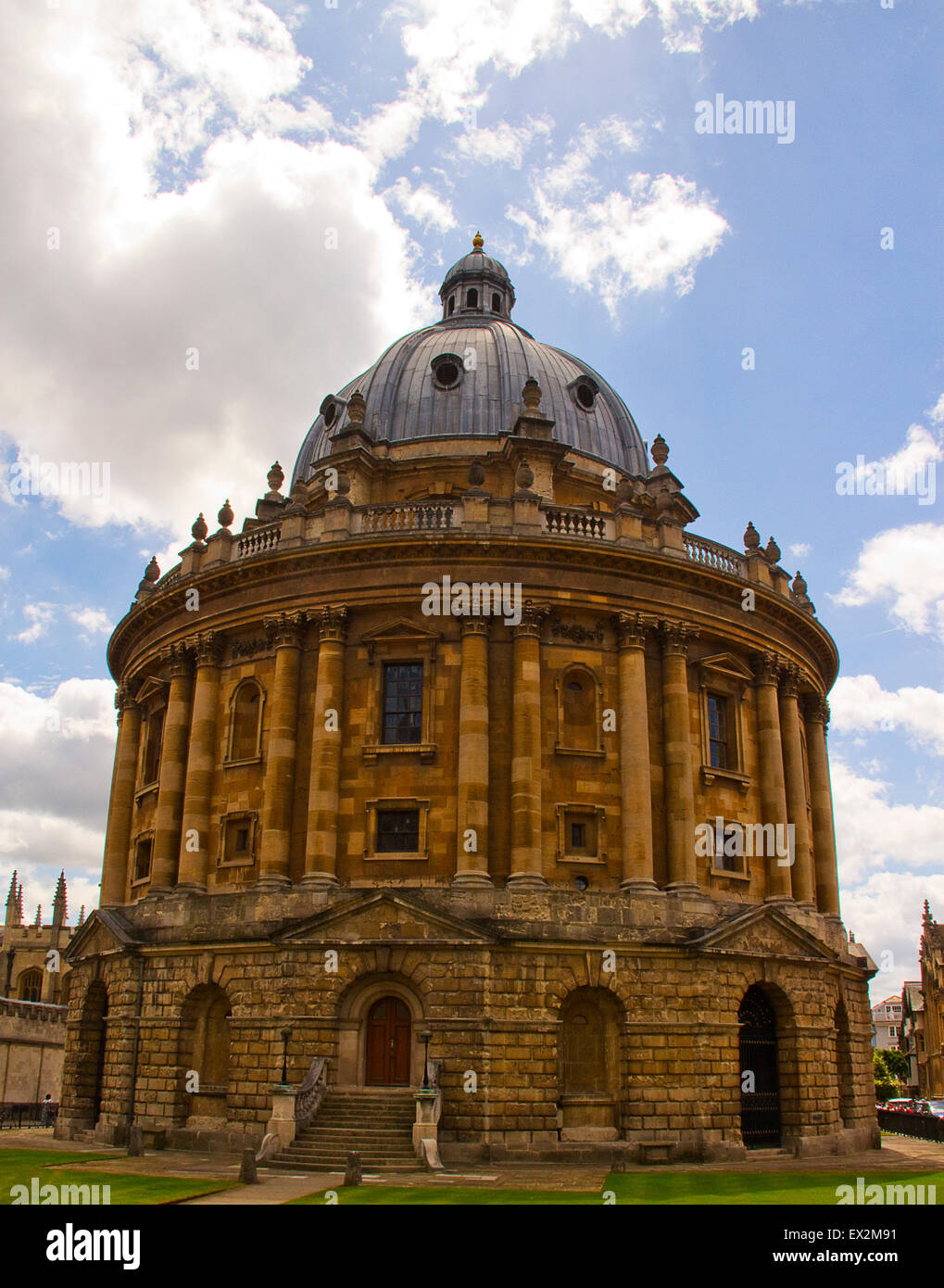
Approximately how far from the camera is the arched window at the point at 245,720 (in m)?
35.2

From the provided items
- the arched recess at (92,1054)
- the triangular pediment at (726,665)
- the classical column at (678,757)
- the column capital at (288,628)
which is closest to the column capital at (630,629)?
the classical column at (678,757)

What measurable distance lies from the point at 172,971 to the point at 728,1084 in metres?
16.0

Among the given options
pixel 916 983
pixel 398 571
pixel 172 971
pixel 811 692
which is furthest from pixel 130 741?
pixel 916 983

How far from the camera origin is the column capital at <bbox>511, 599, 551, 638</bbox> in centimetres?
3319

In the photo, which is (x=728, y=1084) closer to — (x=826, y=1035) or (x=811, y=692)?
(x=826, y=1035)

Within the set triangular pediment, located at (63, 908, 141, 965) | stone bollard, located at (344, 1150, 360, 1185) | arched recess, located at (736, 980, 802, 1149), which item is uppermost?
triangular pediment, located at (63, 908, 141, 965)

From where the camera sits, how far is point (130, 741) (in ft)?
135

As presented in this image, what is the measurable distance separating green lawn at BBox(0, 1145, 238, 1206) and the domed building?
3.57 meters

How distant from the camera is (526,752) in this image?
3181cm

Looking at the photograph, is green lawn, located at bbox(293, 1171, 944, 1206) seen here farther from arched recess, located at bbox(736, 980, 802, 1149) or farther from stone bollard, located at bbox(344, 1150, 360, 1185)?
arched recess, located at bbox(736, 980, 802, 1149)

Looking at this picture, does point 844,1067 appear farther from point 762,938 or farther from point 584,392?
point 584,392

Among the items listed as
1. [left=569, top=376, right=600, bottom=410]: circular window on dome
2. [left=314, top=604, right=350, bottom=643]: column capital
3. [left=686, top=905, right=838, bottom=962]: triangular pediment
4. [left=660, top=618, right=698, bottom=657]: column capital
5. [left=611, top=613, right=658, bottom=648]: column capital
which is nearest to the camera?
[left=686, top=905, right=838, bottom=962]: triangular pediment

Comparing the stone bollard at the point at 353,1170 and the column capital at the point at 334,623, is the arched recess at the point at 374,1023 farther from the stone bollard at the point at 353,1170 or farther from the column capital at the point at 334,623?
the column capital at the point at 334,623

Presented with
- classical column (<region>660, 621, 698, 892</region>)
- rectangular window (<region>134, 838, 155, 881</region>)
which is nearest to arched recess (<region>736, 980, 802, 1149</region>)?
classical column (<region>660, 621, 698, 892</region>)
